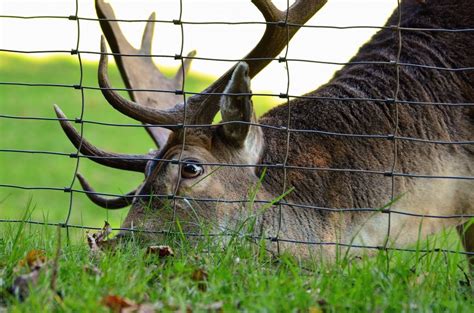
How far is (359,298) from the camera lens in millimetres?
3697

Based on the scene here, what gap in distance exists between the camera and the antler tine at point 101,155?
538 cm

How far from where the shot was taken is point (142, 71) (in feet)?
22.4

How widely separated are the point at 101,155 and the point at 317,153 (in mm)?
1204

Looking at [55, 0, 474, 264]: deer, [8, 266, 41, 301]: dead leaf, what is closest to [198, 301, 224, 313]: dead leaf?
[8, 266, 41, 301]: dead leaf

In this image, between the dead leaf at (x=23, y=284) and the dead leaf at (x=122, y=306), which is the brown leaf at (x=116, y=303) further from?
the dead leaf at (x=23, y=284)

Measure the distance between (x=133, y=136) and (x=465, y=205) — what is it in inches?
489

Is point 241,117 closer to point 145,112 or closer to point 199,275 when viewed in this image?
point 145,112

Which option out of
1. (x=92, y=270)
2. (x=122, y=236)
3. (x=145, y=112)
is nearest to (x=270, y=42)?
(x=145, y=112)

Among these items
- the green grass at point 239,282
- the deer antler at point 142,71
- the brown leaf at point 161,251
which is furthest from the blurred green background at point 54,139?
the green grass at point 239,282

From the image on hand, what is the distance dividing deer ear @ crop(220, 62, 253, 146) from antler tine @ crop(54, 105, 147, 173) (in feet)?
2.17

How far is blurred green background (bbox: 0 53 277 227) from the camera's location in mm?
14148

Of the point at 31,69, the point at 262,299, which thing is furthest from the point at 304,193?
the point at 31,69

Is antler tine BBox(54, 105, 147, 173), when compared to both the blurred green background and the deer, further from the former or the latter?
the blurred green background

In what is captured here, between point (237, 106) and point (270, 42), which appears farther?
point (270, 42)
